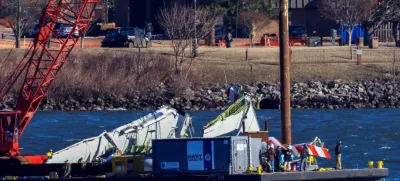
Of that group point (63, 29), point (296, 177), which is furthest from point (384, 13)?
point (296, 177)

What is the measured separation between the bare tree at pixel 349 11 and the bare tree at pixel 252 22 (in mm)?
5707

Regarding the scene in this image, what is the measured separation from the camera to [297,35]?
90812 millimetres

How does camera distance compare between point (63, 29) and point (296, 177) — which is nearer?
point (296, 177)

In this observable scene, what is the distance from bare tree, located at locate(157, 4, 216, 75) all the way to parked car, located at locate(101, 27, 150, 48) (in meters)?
2.10

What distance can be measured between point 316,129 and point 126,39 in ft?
101

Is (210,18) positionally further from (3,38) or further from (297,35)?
(3,38)

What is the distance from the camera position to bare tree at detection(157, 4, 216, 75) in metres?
80.4

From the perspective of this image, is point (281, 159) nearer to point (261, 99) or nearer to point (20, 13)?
point (261, 99)

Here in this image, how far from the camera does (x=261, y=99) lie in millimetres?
72938

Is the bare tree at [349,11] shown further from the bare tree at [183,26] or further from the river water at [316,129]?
the river water at [316,129]

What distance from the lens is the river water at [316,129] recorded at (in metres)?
47.1

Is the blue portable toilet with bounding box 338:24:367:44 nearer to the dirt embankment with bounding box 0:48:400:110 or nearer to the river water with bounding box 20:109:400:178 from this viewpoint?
the dirt embankment with bounding box 0:48:400:110

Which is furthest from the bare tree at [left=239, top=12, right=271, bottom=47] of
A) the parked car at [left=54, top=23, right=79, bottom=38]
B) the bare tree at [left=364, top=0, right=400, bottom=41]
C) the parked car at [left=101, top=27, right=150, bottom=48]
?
the parked car at [left=54, top=23, right=79, bottom=38]

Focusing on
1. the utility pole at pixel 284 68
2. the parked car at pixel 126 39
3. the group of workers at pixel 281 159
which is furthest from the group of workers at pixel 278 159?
the parked car at pixel 126 39
